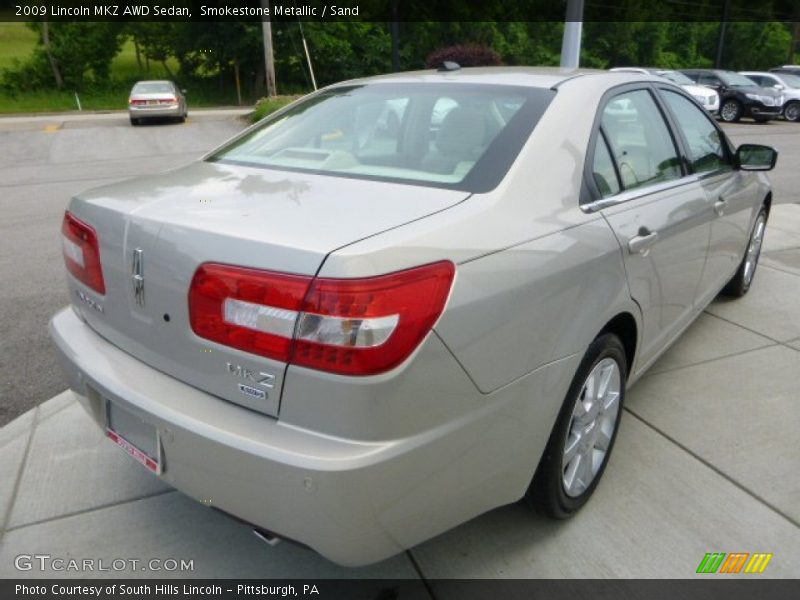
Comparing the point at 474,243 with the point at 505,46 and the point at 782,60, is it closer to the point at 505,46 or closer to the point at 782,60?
the point at 505,46

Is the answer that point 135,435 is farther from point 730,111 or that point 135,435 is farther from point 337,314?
point 730,111

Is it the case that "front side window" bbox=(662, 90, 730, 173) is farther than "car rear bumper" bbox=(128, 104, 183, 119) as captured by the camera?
No

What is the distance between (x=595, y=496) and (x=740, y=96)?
2215 cm

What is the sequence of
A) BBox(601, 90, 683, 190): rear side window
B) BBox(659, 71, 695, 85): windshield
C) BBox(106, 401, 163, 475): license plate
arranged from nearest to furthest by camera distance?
BBox(106, 401, 163, 475): license plate < BBox(601, 90, 683, 190): rear side window < BBox(659, 71, 695, 85): windshield

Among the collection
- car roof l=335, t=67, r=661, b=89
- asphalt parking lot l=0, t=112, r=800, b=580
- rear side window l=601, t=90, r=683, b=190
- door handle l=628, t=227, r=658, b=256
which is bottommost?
asphalt parking lot l=0, t=112, r=800, b=580

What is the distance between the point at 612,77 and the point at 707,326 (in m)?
2.14

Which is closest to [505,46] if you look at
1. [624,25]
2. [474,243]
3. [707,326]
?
[624,25]

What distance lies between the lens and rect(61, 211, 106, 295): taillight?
2.14 metres

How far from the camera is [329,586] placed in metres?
2.20

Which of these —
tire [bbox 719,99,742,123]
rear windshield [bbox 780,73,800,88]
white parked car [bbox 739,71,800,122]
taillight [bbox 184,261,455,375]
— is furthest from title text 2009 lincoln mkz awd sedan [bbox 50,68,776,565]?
rear windshield [bbox 780,73,800,88]

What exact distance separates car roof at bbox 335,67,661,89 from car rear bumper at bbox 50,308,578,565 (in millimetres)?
1194

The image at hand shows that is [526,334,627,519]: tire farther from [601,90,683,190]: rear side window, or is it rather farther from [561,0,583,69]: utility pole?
[561,0,583,69]: utility pole

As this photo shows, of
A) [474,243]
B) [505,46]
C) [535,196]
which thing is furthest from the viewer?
[505,46]

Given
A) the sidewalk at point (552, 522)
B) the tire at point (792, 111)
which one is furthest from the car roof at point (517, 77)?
the tire at point (792, 111)
